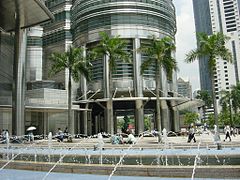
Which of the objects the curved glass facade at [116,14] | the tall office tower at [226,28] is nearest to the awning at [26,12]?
the curved glass facade at [116,14]

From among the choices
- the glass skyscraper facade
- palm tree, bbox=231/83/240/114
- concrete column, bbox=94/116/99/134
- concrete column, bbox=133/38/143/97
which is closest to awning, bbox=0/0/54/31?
the glass skyscraper facade

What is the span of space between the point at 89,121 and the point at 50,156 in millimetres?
40523

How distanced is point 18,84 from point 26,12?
27.5 feet

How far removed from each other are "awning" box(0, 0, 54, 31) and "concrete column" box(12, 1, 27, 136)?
986 mm

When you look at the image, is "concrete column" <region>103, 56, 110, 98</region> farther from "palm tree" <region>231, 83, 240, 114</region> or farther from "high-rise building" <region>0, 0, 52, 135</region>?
"palm tree" <region>231, 83, 240, 114</region>

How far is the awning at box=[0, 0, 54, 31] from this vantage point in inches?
1209

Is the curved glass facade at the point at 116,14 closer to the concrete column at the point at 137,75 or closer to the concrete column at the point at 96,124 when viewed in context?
the concrete column at the point at 137,75

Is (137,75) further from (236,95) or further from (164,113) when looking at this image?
(236,95)

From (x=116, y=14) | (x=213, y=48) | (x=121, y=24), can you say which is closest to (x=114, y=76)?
(x=121, y=24)

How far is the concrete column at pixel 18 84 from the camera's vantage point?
2877cm

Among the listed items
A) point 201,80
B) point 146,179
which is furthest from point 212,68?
point 201,80

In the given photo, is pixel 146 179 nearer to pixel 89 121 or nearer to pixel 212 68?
pixel 212 68

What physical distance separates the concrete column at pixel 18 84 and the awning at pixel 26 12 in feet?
3.24

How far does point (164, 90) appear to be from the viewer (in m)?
50.1
